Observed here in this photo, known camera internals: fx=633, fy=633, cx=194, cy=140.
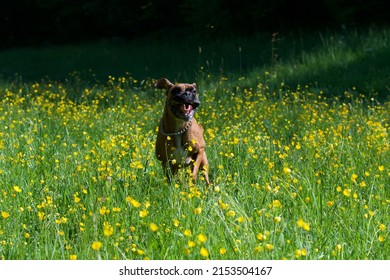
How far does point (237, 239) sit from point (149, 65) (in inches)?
510

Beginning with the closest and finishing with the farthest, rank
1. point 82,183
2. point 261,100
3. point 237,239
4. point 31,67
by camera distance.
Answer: point 237,239 < point 82,183 < point 261,100 < point 31,67

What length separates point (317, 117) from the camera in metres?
7.02

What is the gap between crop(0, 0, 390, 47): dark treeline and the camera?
1658 centimetres

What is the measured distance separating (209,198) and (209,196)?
0.05 m

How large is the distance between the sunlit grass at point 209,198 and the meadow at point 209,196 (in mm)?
12

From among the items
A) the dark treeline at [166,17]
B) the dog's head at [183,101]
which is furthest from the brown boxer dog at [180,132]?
the dark treeline at [166,17]

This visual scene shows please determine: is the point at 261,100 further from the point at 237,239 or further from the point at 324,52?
the point at 237,239

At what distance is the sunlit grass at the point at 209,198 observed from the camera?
3.27 meters

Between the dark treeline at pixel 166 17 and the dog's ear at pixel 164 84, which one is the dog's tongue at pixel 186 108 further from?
the dark treeline at pixel 166 17

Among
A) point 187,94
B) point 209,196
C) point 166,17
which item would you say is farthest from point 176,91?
point 166,17

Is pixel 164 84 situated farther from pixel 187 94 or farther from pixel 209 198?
pixel 209 198

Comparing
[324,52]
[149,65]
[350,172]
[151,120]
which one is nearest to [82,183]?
[350,172]

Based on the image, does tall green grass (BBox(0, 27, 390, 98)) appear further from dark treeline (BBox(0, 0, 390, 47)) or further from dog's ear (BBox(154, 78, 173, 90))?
dog's ear (BBox(154, 78, 173, 90))

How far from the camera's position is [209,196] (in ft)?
13.5
